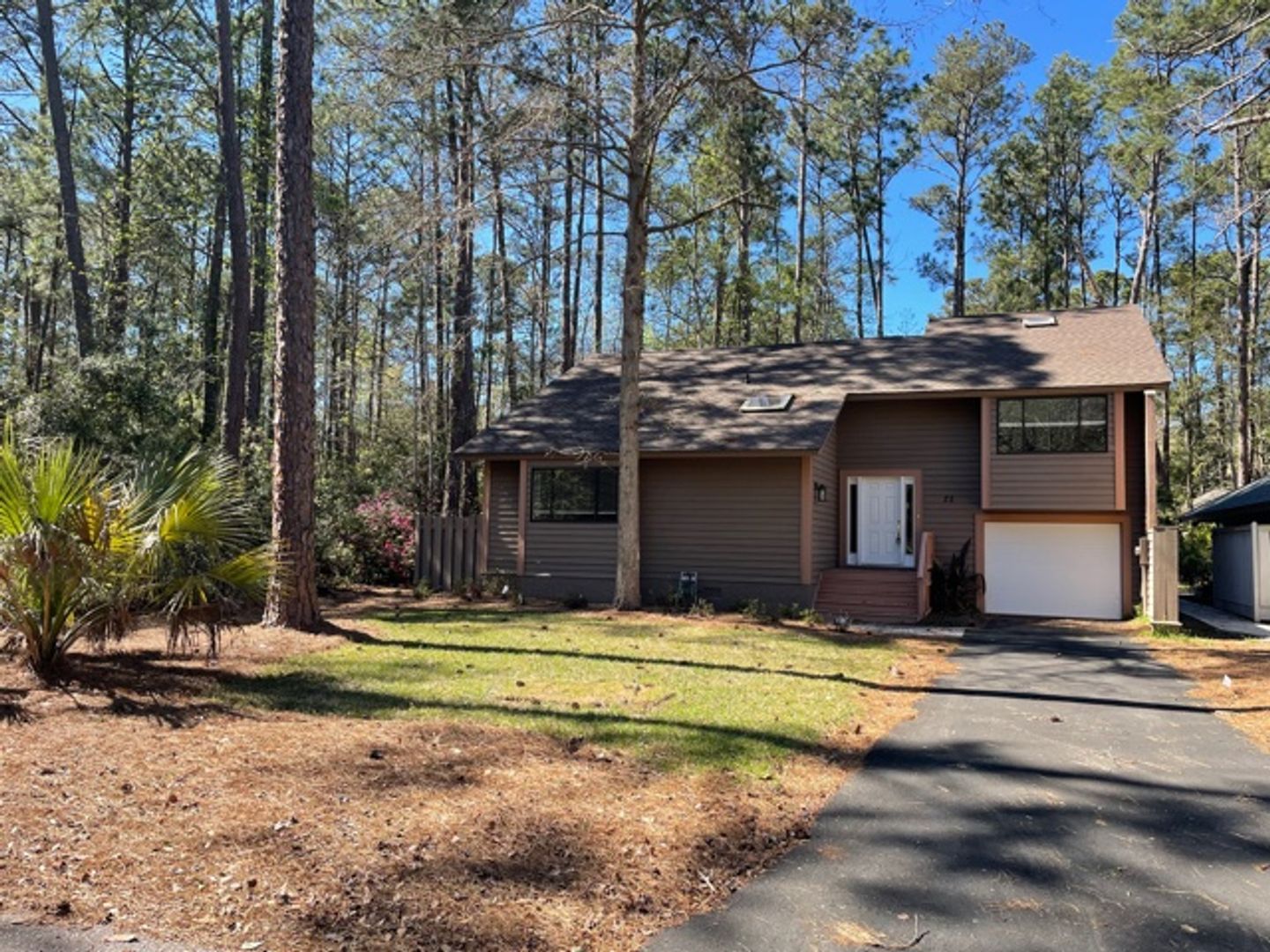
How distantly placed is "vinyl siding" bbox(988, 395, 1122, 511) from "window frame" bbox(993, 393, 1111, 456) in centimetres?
4

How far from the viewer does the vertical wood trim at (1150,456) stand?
556 inches

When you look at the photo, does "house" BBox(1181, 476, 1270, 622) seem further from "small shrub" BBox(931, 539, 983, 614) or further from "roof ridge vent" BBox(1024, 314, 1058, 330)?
"roof ridge vent" BBox(1024, 314, 1058, 330)

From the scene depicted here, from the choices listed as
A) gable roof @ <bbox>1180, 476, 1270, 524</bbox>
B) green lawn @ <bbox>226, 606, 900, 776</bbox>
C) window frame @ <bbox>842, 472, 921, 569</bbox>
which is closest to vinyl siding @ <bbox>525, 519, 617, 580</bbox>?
green lawn @ <bbox>226, 606, 900, 776</bbox>

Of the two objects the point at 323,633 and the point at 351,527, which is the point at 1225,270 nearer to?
the point at 351,527

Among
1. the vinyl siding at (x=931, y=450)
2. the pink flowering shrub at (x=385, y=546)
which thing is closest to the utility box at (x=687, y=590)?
the vinyl siding at (x=931, y=450)

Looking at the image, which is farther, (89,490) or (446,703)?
(446,703)

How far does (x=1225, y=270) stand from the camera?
28781mm

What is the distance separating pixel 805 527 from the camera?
14305 mm

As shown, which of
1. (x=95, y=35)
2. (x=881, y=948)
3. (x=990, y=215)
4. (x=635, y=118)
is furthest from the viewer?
(x=990, y=215)

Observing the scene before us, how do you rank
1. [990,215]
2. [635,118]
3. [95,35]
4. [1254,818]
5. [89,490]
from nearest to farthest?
[1254,818] < [89,490] < [635,118] < [95,35] < [990,215]

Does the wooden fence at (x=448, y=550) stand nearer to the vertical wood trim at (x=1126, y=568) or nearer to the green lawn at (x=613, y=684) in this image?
the green lawn at (x=613, y=684)

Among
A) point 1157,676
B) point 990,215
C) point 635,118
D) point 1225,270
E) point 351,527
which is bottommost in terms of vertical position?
point 1157,676

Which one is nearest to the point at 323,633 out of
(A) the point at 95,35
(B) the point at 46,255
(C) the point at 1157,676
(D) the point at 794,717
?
(D) the point at 794,717

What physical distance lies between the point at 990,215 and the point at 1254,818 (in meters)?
30.0
